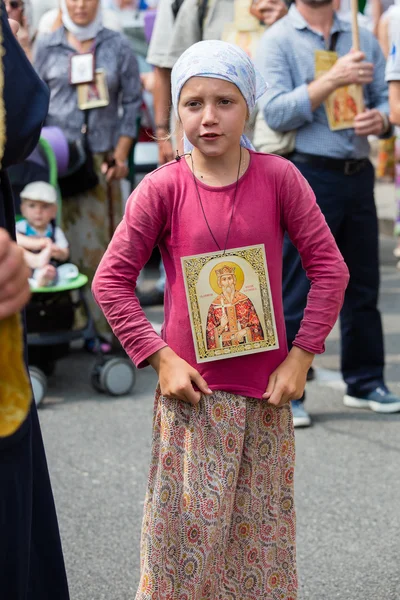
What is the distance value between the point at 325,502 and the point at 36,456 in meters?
2.07

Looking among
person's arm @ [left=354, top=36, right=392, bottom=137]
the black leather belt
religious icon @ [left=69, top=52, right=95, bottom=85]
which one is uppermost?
person's arm @ [left=354, top=36, right=392, bottom=137]

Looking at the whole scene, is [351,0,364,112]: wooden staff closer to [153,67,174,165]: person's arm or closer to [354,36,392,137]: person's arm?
[354,36,392,137]: person's arm

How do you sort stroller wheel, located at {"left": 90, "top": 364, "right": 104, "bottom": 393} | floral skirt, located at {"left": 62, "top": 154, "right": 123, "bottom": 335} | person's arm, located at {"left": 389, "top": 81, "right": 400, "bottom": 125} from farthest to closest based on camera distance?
floral skirt, located at {"left": 62, "top": 154, "right": 123, "bottom": 335} → stroller wheel, located at {"left": 90, "top": 364, "right": 104, "bottom": 393} → person's arm, located at {"left": 389, "top": 81, "right": 400, "bottom": 125}

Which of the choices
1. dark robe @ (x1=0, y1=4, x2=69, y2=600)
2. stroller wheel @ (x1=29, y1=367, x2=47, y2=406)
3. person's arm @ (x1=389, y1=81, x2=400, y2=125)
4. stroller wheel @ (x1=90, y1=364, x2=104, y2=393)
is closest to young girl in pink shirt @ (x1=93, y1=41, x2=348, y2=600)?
dark robe @ (x1=0, y1=4, x2=69, y2=600)

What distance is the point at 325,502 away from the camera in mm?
4312

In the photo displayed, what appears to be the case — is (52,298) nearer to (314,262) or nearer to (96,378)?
(96,378)

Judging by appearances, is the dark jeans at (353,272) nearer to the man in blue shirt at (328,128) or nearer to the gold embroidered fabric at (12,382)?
the man in blue shirt at (328,128)

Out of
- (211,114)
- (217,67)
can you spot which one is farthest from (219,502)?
(217,67)

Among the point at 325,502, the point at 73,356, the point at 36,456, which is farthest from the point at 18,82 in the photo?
the point at 73,356

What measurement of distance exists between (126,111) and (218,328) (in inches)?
159

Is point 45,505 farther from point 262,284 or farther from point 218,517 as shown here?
point 262,284

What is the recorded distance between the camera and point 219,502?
2.77 metres

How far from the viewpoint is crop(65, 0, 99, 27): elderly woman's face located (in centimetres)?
642

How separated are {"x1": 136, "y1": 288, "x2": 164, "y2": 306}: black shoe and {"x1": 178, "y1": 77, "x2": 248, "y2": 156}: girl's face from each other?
5.46 m
